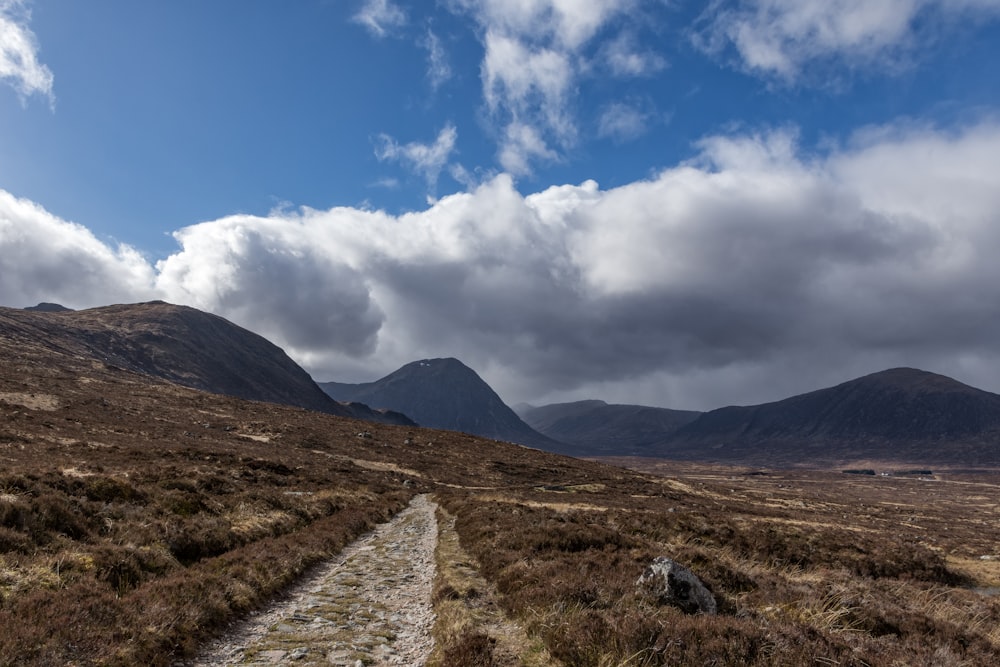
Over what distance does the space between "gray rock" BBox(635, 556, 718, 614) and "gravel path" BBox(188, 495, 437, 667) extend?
5.51m

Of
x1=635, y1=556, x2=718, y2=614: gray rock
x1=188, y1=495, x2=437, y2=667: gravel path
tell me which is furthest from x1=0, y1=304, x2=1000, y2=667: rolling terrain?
x1=188, y1=495, x2=437, y2=667: gravel path

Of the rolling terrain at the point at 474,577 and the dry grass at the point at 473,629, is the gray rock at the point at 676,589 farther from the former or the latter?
the dry grass at the point at 473,629

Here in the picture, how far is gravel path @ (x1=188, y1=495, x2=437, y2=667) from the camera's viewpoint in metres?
10.3

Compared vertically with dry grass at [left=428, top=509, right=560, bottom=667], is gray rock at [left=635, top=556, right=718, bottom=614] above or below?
above

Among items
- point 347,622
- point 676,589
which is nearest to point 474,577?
point 347,622

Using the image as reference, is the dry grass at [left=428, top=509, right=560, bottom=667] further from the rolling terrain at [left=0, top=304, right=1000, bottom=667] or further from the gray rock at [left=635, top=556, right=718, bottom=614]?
the gray rock at [left=635, top=556, right=718, bottom=614]

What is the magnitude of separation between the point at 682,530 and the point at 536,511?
9089mm

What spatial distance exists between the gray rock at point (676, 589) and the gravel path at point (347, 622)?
18.1ft

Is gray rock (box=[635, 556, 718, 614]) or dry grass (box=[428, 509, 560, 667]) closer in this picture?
dry grass (box=[428, 509, 560, 667])

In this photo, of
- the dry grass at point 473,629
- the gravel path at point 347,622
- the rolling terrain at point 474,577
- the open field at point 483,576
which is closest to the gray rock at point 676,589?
the rolling terrain at point 474,577

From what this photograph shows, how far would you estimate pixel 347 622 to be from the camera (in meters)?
12.7

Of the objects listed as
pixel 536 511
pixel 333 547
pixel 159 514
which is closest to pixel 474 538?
pixel 333 547

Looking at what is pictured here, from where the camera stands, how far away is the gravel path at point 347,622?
10289mm

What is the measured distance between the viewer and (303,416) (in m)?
104
